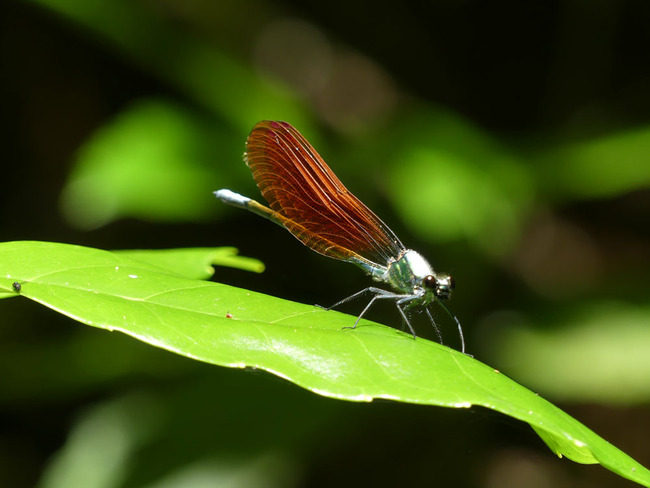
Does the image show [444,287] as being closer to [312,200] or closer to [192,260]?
[312,200]

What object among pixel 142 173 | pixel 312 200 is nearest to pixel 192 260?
pixel 312 200

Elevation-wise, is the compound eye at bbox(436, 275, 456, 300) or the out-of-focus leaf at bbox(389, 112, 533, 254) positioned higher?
the out-of-focus leaf at bbox(389, 112, 533, 254)

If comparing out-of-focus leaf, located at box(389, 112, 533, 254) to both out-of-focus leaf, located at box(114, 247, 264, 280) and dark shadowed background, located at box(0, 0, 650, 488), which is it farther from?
out-of-focus leaf, located at box(114, 247, 264, 280)

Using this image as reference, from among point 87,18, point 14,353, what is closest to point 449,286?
point 14,353

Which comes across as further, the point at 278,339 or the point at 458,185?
the point at 458,185

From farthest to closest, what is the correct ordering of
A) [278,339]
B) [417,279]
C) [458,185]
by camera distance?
[458,185]
[417,279]
[278,339]

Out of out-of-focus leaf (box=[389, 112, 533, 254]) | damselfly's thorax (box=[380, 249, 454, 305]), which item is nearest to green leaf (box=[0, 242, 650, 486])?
damselfly's thorax (box=[380, 249, 454, 305])
